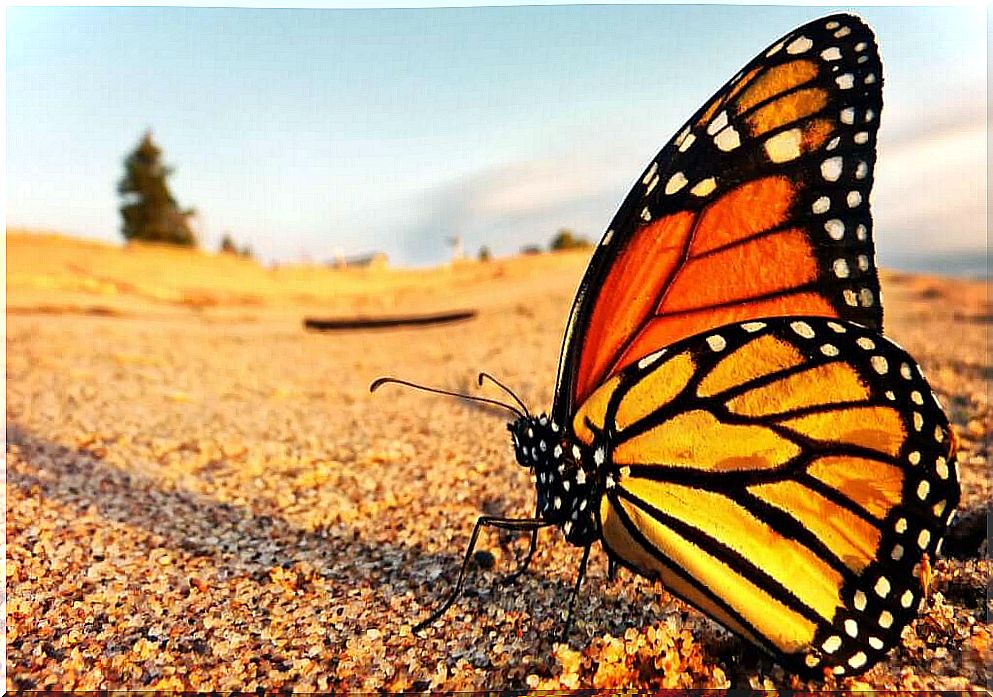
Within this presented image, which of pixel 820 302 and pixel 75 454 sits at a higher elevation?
pixel 820 302

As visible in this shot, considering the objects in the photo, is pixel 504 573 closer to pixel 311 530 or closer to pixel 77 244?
pixel 311 530

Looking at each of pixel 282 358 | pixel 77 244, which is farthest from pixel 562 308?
pixel 77 244

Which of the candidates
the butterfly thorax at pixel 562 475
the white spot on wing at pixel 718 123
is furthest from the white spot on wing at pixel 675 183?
the butterfly thorax at pixel 562 475

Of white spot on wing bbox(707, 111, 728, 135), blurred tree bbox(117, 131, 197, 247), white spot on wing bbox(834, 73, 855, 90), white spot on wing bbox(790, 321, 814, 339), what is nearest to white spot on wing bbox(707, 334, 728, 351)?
white spot on wing bbox(790, 321, 814, 339)

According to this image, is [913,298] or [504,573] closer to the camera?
[504,573]

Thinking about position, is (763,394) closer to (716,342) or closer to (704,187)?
(716,342)
